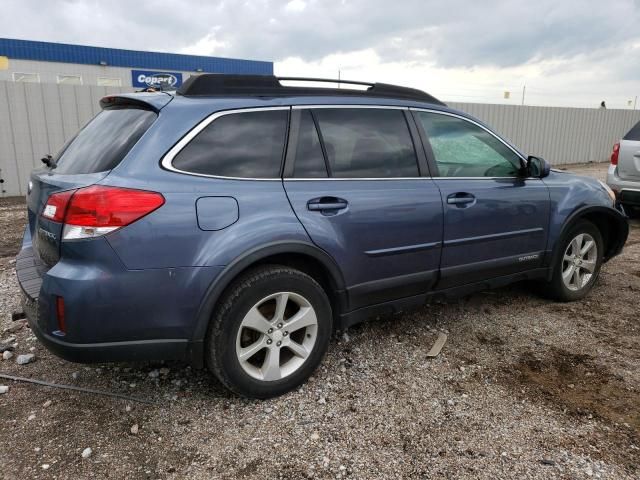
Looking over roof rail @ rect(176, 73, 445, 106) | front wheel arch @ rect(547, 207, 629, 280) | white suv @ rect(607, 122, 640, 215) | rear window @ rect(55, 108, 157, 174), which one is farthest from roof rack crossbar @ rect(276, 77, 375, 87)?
white suv @ rect(607, 122, 640, 215)

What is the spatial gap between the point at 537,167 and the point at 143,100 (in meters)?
2.89

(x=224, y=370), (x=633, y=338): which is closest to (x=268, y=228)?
(x=224, y=370)

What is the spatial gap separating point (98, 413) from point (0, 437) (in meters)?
0.46

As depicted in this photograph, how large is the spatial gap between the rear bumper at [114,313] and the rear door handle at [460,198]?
5.73ft

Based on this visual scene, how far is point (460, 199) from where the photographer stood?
3451 millimetres

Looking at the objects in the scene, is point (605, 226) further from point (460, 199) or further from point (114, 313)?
point (114, 313)

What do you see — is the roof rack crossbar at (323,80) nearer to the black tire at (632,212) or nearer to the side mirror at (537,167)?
the side mirror at (537,167)

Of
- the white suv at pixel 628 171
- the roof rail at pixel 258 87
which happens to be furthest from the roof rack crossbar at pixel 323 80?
the white suv at pixel 628 171

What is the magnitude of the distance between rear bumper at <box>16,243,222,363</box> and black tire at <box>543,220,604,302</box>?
3.08 m

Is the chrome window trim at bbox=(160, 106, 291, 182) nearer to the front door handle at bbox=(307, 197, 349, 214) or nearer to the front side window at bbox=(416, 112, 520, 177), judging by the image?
the front door handle at bbox=(307, 197, 349, 214)

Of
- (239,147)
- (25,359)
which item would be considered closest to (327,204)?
(239,147)

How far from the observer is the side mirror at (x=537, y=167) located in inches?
154

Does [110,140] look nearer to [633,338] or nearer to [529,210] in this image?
[529,210]

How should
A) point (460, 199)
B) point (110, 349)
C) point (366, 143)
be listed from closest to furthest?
point (110, 349)
point (366, 143)
point (460, 199)
